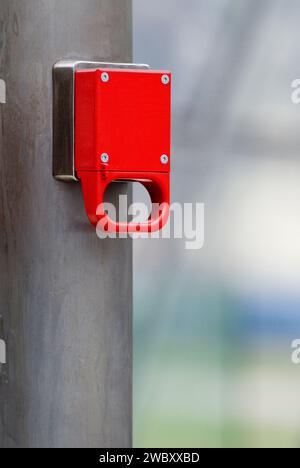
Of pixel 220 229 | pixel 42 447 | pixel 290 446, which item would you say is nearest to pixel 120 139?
pixel 42 447

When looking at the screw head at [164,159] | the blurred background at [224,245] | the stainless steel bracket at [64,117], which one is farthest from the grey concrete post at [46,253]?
the blurred background at [224,245]

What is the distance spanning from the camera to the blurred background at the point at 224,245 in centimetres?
362

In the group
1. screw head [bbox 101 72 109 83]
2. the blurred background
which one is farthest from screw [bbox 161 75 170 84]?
the blurred background

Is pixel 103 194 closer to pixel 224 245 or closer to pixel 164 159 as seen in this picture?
pixel 164 159

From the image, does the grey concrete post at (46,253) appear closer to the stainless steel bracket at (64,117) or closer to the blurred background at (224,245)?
the stainless steel bracket at (64,117)

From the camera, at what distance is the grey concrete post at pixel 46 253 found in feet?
5.46

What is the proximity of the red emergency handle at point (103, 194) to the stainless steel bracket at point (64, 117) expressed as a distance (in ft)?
0.09

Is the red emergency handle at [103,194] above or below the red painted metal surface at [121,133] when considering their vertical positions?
below

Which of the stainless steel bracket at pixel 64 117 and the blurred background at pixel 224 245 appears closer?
the stainless steel bracket at pixel 64 117

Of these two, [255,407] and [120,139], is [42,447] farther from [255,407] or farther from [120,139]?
[255,407]

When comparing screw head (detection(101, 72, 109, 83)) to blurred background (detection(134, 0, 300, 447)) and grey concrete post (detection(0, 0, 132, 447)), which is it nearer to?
grey concrete post (detection(0, 0, 132, 447))

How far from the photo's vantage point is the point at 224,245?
3.65m

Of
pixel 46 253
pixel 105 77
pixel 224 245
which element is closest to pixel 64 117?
pixel 105 77

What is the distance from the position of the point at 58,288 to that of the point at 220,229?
2.02 meters
